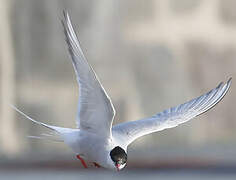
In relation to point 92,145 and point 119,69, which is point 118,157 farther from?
point 119,69

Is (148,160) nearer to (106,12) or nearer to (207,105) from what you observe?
(106,12)

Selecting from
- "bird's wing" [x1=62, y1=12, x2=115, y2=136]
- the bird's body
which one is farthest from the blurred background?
"bird's wing" [x1=62, y1=12, x2=115, y2=136]

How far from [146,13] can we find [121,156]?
7.78 ft

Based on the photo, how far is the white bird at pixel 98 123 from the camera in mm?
3850

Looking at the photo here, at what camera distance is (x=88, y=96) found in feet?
13.0

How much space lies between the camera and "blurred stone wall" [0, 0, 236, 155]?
6.27 metres

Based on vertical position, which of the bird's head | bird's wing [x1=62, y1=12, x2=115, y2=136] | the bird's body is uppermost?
bird's wing [x1=62, y1=12, x2=115, y2=136]

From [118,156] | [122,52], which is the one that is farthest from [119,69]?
[118,156]

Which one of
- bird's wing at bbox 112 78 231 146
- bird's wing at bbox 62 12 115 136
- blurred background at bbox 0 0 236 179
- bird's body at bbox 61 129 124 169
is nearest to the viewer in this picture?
bird's wing at bbox 62 12 115 136

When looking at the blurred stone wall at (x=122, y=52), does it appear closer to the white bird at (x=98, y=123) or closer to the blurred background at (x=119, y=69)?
the blurred background at (x=119, y=69)

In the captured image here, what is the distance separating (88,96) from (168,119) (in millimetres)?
751

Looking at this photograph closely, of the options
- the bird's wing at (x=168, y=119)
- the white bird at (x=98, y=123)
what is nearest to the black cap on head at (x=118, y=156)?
the white bird at (x=98, y=123)

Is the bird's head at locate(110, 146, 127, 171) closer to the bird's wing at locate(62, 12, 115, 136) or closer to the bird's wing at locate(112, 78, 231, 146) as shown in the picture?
the bird's wing at locate(62, 12, 115, 136)

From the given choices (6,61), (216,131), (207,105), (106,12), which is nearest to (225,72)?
(216,131)
